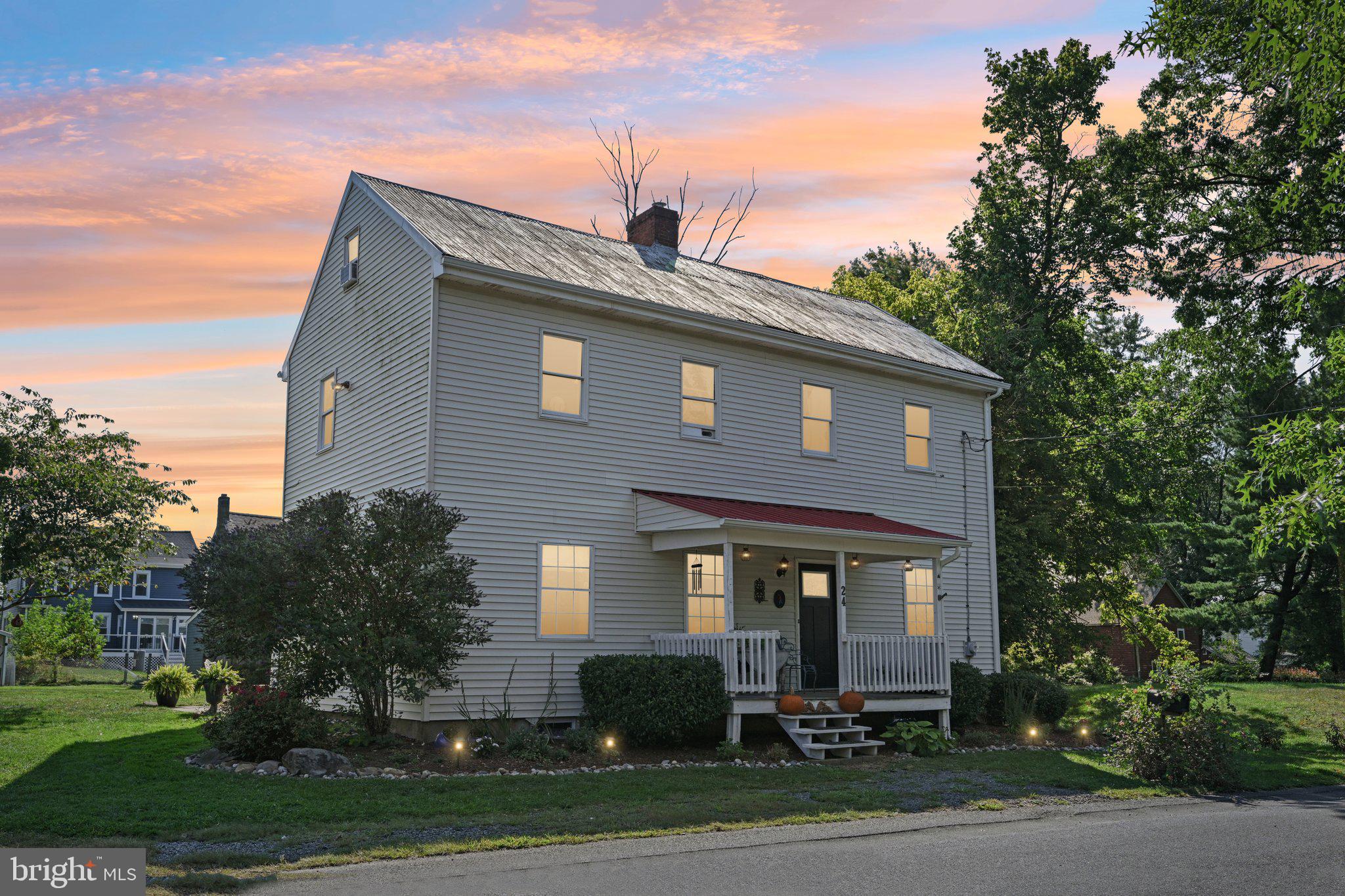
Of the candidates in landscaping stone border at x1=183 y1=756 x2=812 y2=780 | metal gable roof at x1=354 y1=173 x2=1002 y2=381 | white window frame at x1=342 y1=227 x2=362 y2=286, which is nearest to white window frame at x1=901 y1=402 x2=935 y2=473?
metal gable roof at x1=354 y1=173 x2=1002 y2=381

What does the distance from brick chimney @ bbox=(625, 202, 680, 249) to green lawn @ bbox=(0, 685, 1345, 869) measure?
38.8 ft

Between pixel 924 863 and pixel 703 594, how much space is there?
8.90 m

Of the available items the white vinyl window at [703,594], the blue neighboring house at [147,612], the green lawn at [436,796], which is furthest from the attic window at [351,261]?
the blue neighboring house at [147,612]

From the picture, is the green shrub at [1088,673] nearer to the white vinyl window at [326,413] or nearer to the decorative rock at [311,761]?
the white vinyl window at [326,413]

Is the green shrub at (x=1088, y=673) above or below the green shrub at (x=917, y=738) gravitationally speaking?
below

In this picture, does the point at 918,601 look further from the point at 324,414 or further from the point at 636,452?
the point at 324,414

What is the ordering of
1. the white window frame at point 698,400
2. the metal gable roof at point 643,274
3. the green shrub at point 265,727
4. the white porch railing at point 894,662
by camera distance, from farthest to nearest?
the white window frame at point 698,400
the metal gable roof at point 643,274
the white porch railing at point 894,662
the green shrub at point 265,727

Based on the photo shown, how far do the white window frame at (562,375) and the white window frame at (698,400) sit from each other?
1758 millimetres

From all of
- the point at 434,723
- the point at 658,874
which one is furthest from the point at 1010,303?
the point at 658,874

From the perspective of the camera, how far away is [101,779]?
10.6 m

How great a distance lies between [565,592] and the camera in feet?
50.3

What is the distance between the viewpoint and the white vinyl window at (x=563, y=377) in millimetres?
15688

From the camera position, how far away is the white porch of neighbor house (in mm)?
14805

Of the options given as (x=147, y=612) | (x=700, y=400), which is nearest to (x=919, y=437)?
(x=700, y=400)
